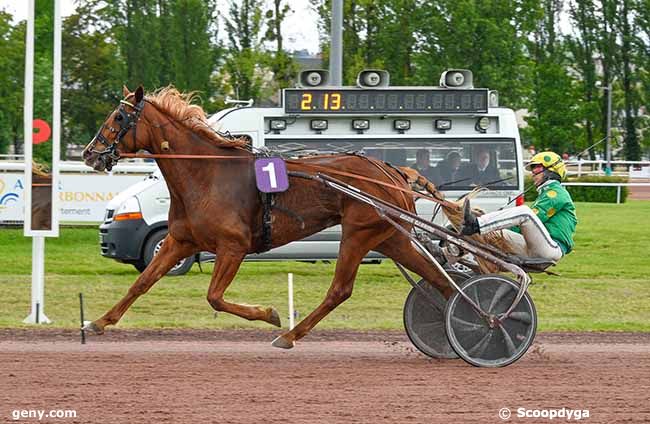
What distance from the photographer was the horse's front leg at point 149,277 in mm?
9430

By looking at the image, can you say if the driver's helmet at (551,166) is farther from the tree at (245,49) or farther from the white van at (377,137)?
the tree at (245,49)

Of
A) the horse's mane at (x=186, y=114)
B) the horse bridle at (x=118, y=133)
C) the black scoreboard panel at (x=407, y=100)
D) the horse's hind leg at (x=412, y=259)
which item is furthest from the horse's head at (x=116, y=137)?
the black scoreboard panel at (x=407, y=100)

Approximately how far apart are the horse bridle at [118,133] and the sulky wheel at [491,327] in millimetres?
2782

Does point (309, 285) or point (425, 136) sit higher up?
point (425, 136)

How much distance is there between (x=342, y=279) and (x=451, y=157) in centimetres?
677

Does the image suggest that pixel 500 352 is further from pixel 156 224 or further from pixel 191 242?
pixel 156 224

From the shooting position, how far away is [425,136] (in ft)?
52.3

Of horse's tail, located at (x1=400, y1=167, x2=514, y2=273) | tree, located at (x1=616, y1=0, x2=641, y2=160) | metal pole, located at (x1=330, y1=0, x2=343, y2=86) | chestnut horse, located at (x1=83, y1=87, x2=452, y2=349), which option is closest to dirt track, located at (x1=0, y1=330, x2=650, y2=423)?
chestnut horse, located at (x1=83, y1=87, x2=452, y2=349)

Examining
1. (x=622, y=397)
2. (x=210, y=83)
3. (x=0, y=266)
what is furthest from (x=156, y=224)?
(x=210, y=83)

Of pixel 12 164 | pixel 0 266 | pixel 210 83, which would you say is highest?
pixel 210 83

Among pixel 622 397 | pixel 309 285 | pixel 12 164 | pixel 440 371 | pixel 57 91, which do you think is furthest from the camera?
pixel 12 164

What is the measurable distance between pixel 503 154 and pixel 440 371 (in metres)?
7.64

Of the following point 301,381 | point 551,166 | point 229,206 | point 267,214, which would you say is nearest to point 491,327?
point 551,166

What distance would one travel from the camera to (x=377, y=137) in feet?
52.1
